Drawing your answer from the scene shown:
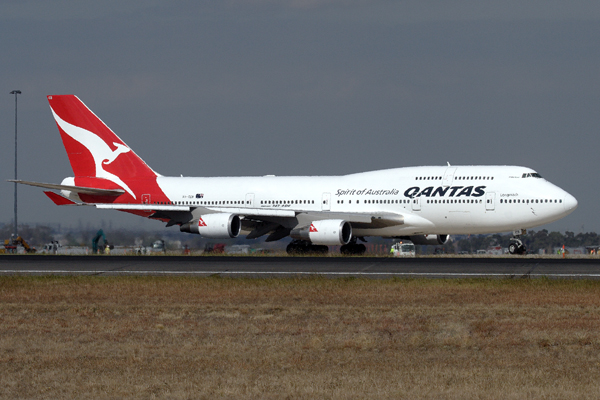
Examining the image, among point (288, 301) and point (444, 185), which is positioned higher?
point (444, 185)

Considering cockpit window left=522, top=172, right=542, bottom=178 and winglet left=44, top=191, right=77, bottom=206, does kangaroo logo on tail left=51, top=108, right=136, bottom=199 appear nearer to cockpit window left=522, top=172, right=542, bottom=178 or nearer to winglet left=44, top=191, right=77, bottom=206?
winglet left=44, top=191, right=77, bottom=206

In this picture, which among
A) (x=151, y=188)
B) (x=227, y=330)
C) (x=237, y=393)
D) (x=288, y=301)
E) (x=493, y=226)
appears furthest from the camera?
(x=151, y=188)

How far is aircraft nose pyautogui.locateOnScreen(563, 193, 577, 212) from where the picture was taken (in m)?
35.1

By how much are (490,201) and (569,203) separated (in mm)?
3282

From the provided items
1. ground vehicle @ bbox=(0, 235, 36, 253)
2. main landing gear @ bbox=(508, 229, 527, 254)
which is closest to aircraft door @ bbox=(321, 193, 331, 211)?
main landing gear @ bbox=(508, 229, 527, 254)

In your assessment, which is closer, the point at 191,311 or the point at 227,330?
the point at 227,330

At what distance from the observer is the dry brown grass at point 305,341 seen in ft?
30.2

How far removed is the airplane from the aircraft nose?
43mm

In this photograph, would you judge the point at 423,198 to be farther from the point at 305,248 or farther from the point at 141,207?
the point at 141,207

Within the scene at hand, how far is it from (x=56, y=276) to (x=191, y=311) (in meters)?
9.23

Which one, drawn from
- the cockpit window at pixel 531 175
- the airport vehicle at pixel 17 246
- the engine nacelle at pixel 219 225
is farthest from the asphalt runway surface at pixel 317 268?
the airport vehicle at pixel 17 246

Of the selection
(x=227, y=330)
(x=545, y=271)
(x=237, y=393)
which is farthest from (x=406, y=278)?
(x=237, y=393)

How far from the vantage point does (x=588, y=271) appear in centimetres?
2436

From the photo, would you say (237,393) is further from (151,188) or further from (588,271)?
(151,188)
